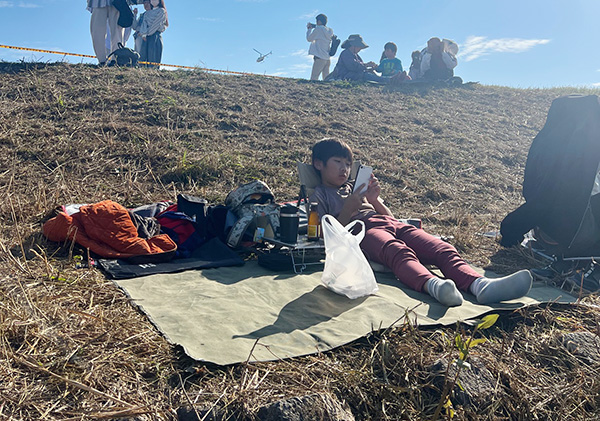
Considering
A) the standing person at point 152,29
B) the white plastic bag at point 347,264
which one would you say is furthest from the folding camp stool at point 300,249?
the standing person at point 152,29

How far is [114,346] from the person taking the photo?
89.5 inches

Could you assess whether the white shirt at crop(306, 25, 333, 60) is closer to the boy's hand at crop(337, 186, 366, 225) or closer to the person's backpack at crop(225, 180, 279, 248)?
the person's backpack at crop(225, 180, 279, 248)

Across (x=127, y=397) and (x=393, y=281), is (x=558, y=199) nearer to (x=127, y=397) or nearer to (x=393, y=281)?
(x=393, y=281)

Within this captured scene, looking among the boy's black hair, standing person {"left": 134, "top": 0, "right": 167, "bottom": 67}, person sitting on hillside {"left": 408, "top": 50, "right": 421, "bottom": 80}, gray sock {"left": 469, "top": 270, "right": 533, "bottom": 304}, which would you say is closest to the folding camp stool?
the boy's black hair

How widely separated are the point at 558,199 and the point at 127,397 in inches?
147

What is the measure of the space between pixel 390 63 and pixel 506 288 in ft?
38.2

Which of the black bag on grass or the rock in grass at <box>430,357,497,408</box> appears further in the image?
the black bag on grass

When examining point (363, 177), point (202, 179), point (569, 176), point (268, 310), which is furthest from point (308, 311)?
point (202, 179)

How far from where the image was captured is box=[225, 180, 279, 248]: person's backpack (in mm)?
4105

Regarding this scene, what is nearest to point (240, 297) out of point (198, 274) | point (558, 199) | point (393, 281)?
point (198, 274)

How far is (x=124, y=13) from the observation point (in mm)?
8578

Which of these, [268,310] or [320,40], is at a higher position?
[320,40]

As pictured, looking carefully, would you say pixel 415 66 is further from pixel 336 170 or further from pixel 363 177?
pixel 363 177

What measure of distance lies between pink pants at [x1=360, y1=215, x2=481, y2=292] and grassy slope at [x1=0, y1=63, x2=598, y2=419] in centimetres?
56
